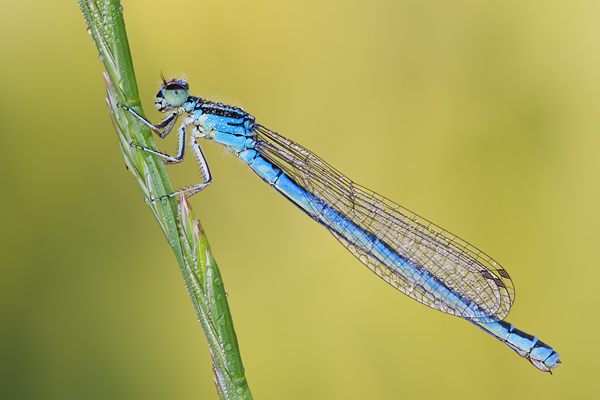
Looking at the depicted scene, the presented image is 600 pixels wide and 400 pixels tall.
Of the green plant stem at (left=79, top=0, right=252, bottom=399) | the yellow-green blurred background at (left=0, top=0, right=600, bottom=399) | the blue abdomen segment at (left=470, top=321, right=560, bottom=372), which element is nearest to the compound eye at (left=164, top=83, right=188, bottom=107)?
the yellow-green blurred background at (left=0, top=0, right=600, bottom=399)

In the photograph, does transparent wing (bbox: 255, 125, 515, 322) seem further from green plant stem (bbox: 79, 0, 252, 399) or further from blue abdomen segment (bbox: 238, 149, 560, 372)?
green plant stem (bbox: 79, 0, 252, 399)

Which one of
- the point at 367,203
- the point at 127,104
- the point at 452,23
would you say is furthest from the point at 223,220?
the point at 452,23

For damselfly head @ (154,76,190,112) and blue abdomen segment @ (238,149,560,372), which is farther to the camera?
blue abdomen segment @ (238,149,560,372)

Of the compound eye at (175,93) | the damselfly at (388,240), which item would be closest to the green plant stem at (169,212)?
the compound eye at (175,93)

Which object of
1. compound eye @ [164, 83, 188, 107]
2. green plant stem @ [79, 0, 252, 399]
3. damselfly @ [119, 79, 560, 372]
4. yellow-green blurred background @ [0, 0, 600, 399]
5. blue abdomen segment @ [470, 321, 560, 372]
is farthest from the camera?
yellow-green blurred background @ [0, 0, 600, 399]

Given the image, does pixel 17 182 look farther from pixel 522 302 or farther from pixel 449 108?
pixel 522 302

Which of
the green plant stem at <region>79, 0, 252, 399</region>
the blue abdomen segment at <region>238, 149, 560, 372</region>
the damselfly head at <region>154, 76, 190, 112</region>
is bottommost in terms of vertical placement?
the green plant stem at <region>79, 0, 252, 399</region>
